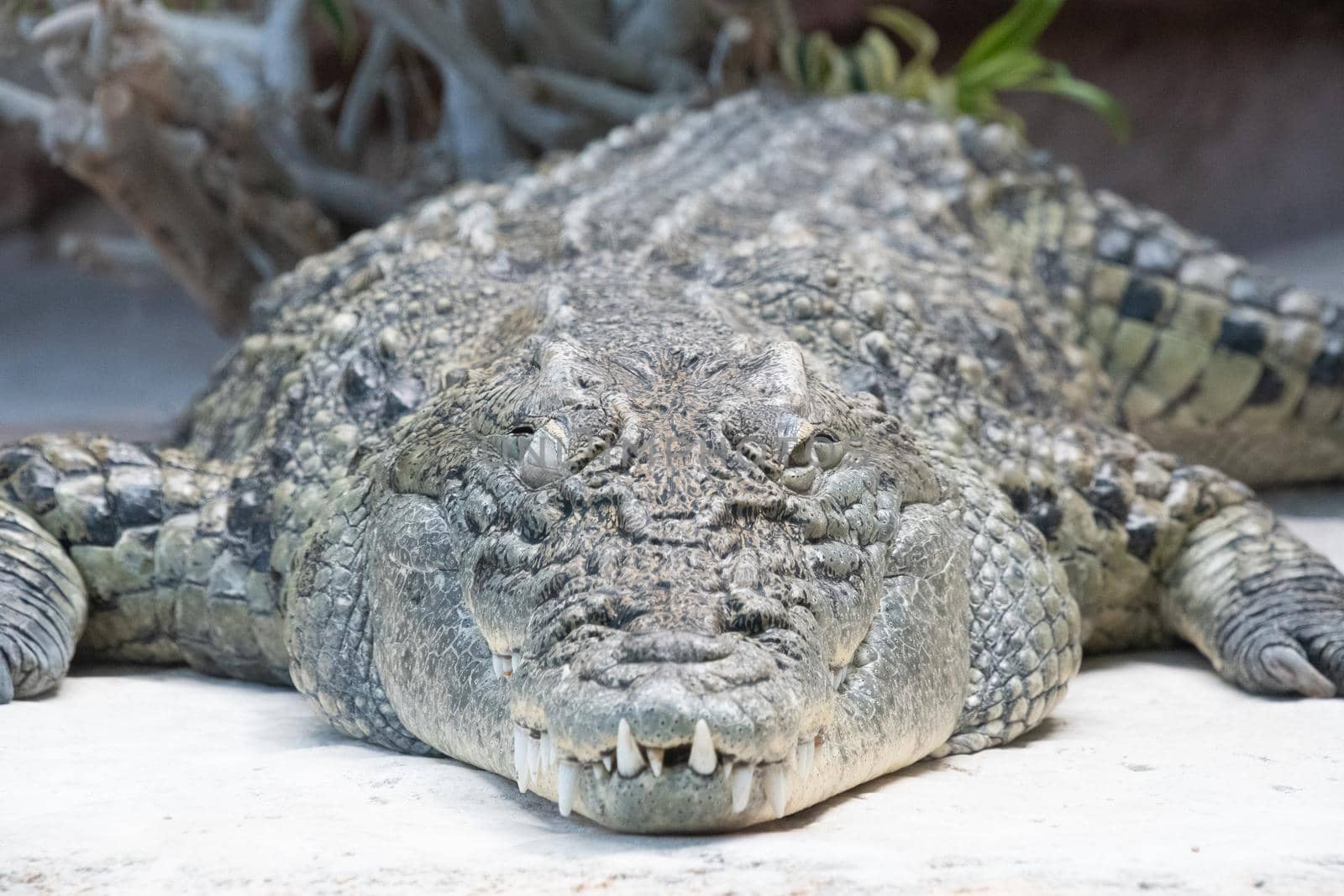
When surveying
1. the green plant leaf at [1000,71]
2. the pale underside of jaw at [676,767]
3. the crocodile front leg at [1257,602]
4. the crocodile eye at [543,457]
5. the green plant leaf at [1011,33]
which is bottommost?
the pale underside of jaw at [676,767]

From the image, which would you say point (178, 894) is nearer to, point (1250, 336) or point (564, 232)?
point (564, 232)

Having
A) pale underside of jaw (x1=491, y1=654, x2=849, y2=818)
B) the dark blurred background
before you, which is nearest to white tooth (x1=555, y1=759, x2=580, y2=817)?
pale underside of jaw (x1=491, y1=654, x2=849, y2=818)

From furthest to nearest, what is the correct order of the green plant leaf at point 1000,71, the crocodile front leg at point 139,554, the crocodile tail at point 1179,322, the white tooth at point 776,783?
the green plant leaf at point 1000,71 < the crocodile tail at point 1179,322 < the crocodile front leg at point 139,554 < the white tooth at point 776,783

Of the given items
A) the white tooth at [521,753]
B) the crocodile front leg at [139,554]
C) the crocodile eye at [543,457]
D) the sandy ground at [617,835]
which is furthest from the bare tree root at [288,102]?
the white tooth at [521,753]

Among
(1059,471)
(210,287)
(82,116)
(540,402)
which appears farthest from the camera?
(210,287)

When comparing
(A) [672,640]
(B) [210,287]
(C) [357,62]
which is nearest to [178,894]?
(A) [672,640]

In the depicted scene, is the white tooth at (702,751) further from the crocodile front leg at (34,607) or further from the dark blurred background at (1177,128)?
the dark blurred background at (1177,128)

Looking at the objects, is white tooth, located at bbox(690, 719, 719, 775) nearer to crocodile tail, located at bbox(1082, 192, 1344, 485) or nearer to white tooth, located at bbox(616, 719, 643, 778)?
white tooth, located at bbox(616, 719, 643, 778)
